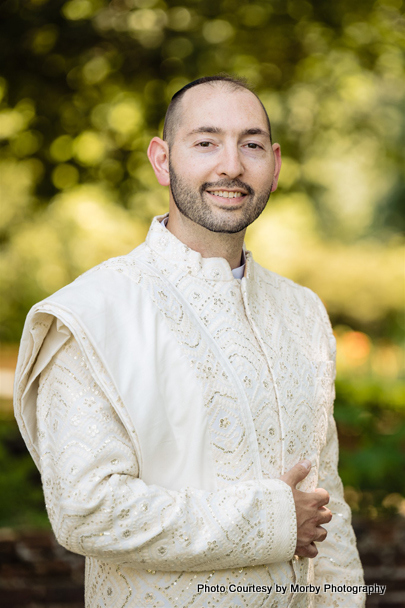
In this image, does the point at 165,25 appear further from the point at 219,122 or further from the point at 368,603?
the point at 368,603

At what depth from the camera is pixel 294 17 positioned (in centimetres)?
450

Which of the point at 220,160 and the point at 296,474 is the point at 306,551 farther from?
the point at 220,160

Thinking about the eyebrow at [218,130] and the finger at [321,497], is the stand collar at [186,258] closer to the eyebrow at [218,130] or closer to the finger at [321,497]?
the eyebrow at [218,130]

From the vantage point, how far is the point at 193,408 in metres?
1.77

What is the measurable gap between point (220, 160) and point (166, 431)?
2.61 feet

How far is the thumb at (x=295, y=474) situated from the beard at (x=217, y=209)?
2.32 feet

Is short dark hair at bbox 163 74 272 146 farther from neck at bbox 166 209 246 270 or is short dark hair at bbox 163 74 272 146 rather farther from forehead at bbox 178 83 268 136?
neck at bbox 166 209 246 270

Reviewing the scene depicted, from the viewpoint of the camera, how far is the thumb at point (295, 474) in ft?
6.05

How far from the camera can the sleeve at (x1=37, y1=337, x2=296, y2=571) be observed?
161 centimetres

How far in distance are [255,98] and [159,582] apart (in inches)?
56.2

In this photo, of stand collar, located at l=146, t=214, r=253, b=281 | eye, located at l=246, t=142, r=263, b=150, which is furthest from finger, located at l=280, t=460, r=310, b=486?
eye, located at l=246, t=142, r=263, b=150

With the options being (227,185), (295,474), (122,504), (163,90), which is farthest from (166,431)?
(163,90)

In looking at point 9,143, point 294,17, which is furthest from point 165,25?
point 9,143

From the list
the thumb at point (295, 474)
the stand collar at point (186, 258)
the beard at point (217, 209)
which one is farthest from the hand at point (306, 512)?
the beard at point (217, 209)
